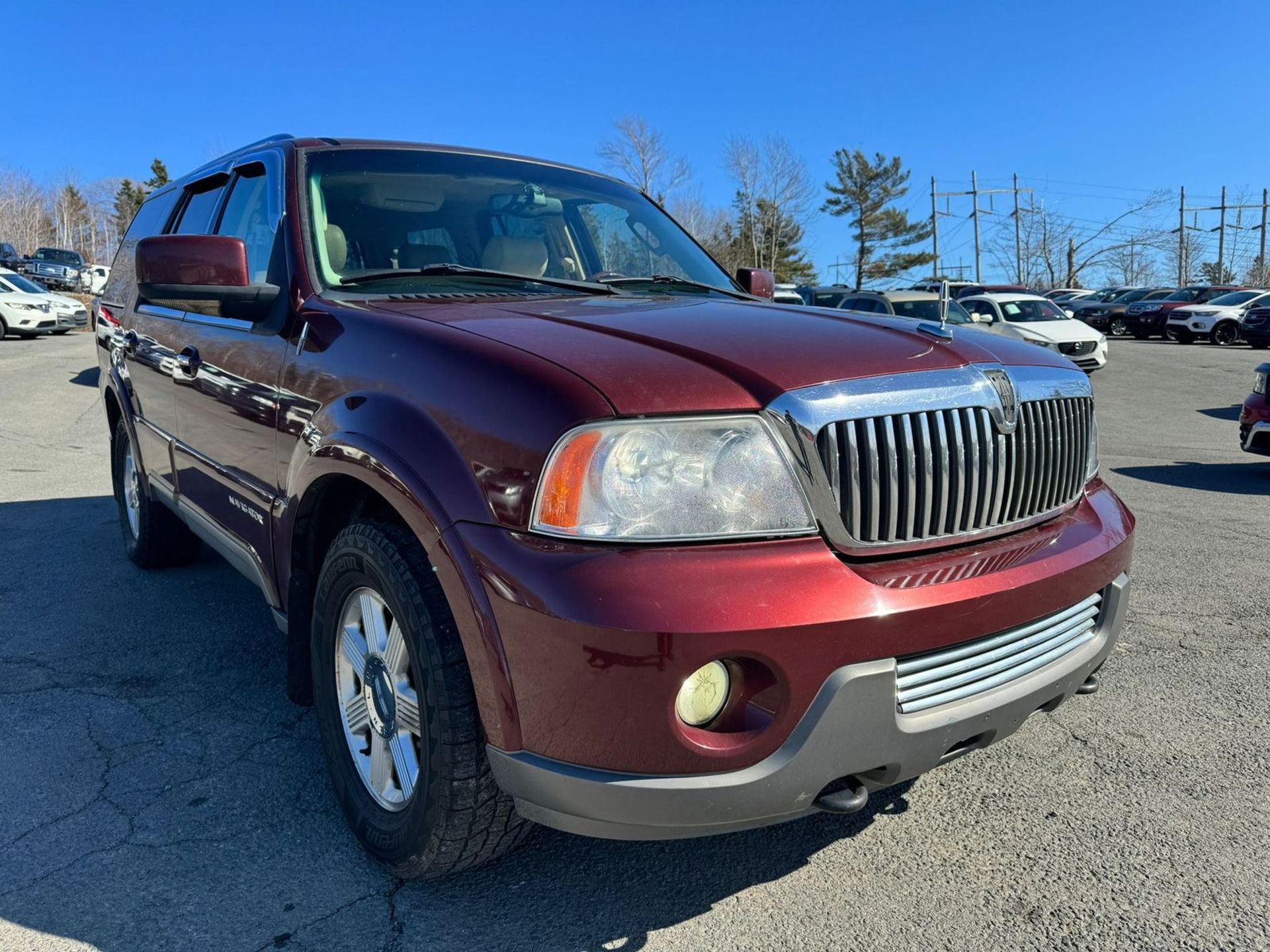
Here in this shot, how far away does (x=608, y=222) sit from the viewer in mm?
3658

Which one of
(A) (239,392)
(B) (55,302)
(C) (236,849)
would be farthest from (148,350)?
(B) (55,302)

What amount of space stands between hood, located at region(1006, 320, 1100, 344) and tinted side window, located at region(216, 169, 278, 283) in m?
17.4

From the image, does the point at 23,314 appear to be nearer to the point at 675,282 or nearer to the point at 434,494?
the point at 675,282

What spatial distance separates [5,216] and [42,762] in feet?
→ 358

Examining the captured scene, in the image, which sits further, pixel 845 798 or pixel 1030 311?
pixel 1030 311

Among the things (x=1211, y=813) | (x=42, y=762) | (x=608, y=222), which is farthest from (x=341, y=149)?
(x=1211, y=813)

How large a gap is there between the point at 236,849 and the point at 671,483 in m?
1.61

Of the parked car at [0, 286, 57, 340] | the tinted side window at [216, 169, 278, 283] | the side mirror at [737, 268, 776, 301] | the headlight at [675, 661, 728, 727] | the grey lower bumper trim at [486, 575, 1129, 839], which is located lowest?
the grey lower bumper trim at [486, 575, 1129, 839]

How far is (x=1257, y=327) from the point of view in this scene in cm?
2636

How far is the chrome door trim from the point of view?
6.21 ft

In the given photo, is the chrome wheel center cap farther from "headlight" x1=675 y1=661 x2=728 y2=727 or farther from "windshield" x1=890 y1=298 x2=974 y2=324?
"windshield" x1=890 y1=298 x2=974 y2=324

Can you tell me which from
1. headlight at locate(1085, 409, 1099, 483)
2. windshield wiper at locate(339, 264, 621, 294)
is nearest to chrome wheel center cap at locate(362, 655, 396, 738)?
windshield wiper at locate(339, 264, 621, 294)

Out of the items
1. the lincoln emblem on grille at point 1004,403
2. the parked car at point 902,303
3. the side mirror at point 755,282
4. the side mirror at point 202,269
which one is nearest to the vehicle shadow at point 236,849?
the lincoln emblem on grille at point 1004,403

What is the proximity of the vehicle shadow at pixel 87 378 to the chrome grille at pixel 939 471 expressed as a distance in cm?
1501
